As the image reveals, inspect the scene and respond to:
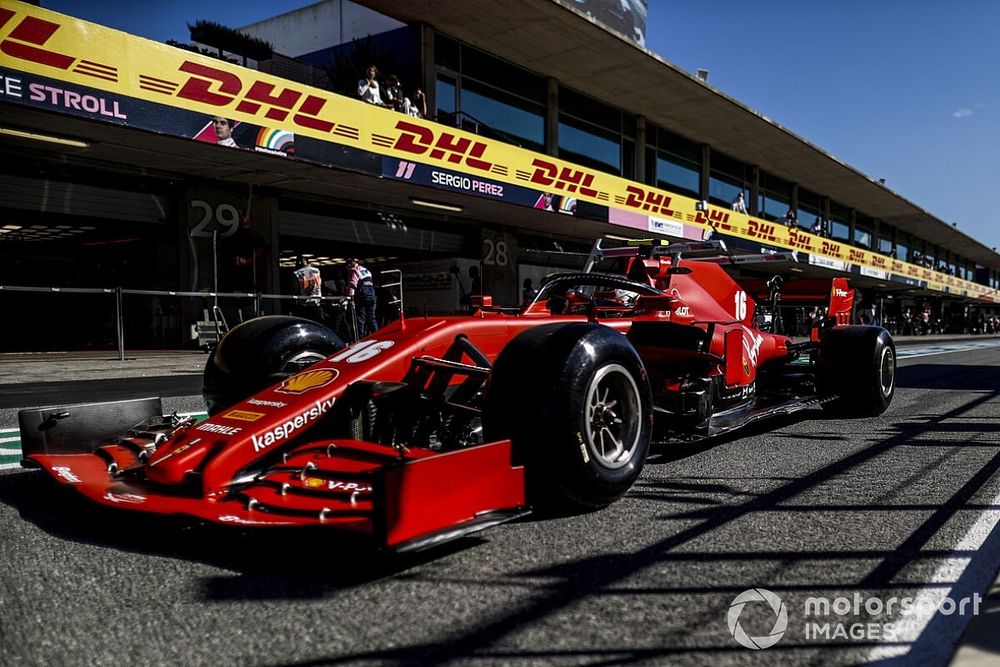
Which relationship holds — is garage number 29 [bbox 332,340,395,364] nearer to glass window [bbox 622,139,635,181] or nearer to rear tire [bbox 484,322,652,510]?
rear tire [bbox 484,322,652,510]

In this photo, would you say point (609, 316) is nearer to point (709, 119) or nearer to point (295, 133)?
point (295, 133)

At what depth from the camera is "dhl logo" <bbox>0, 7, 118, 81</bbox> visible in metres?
8.39

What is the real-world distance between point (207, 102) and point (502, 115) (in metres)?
10.3

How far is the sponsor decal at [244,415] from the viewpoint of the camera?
2.99m

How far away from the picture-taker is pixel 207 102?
10516mm

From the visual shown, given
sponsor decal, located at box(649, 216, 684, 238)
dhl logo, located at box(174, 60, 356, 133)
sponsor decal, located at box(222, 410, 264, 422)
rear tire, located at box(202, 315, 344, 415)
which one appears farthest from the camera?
sponsor decal, located at box(649, 216, 684, 238)

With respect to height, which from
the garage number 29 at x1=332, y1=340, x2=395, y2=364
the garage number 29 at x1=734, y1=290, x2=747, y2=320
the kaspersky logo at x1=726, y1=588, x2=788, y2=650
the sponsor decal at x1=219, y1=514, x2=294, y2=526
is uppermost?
the garage number 29 at x1=734, y1=290, x2=747, y2=320

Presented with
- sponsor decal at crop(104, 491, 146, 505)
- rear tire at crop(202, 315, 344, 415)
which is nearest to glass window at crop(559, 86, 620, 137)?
rear tire at crop(202, 315, 344, 415)

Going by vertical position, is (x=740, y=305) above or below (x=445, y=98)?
below

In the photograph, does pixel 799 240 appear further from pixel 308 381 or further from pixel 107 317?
pixel 308 381

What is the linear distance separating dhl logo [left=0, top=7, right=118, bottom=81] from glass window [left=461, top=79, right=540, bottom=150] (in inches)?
386

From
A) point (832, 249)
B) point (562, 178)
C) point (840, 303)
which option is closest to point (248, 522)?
point (840, 303)

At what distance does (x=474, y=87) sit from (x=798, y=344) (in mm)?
14340

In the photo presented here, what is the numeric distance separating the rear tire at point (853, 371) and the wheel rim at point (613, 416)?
9.97 ft
